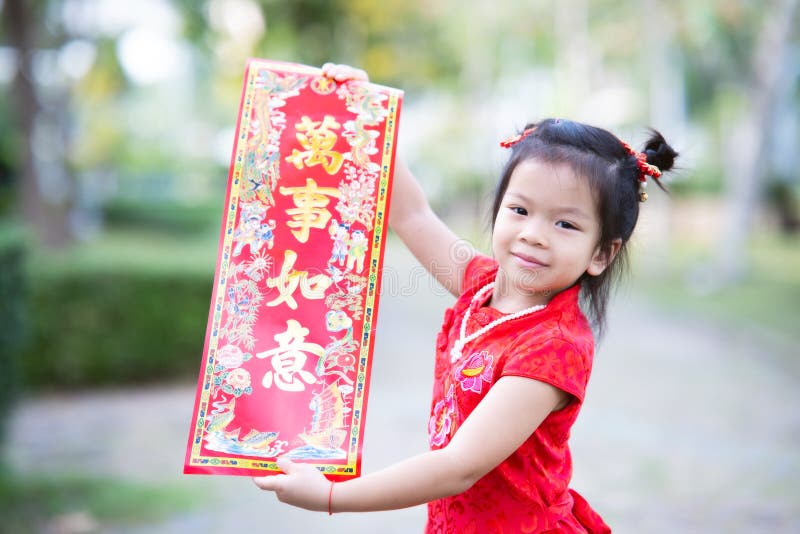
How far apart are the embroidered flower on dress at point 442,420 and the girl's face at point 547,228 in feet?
0.93

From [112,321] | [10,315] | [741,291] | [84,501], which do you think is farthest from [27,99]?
[741,291]

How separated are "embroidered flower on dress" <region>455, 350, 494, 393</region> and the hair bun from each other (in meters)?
0.53

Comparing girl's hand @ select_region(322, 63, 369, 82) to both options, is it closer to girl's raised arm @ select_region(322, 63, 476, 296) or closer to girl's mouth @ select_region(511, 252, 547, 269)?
girl's raised arm @ select_region(322, 63, 476, 296)

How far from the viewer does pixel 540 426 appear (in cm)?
147

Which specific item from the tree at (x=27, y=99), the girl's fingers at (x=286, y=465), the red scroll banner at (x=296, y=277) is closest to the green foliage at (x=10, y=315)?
the red scroll banner at (x=296, y=277)

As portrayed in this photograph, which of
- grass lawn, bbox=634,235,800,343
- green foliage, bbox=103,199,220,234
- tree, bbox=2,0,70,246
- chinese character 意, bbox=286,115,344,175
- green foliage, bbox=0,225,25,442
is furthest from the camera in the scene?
green foliage, bbox=103,199,220,234

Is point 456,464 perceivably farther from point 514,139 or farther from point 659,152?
point 659,152

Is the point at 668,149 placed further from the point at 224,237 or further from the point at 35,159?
the point at 35,159

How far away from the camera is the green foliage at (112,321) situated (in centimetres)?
705

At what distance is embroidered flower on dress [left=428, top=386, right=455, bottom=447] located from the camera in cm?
156

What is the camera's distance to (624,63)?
26031mm

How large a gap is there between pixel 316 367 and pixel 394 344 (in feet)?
26.5

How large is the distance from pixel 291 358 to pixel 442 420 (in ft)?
1.09

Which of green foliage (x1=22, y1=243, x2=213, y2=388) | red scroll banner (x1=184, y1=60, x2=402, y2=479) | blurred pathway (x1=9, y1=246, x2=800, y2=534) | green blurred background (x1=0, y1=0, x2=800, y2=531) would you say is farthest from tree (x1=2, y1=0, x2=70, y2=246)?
red scroll banner (x1=184, y1=60, x2=402, y2=479)
